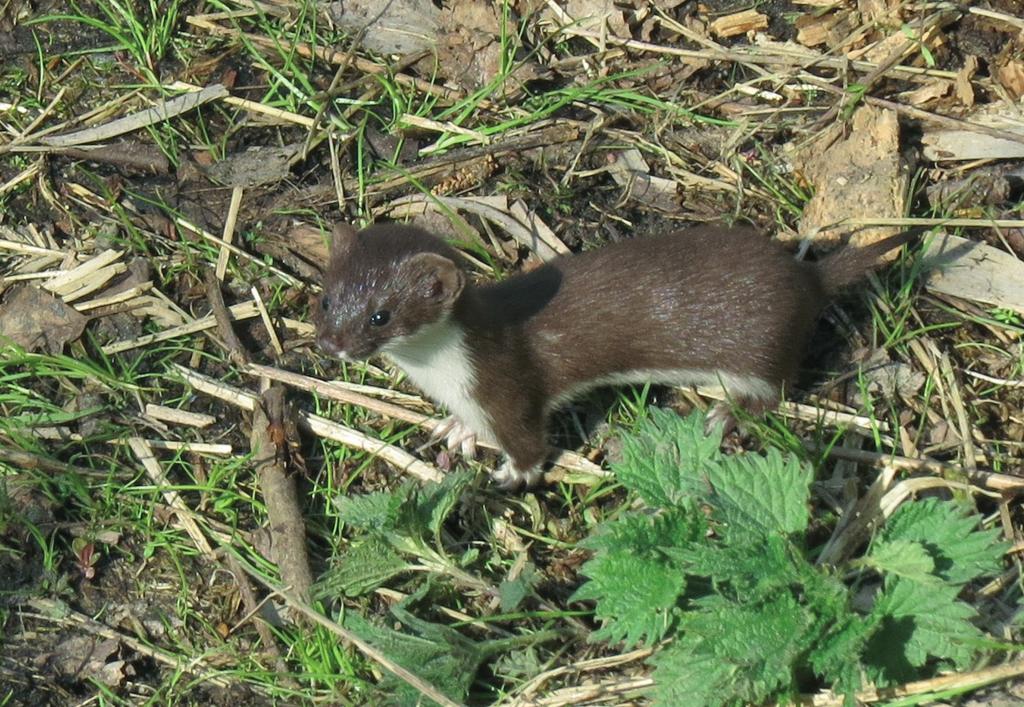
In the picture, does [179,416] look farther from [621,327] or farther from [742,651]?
[742,651]

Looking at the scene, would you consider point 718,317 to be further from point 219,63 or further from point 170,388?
point 219,63

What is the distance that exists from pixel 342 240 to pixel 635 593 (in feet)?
6.30

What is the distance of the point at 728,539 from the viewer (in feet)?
14.9

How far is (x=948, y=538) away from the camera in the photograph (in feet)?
15.1

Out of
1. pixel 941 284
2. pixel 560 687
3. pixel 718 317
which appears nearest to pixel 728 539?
pixel 560 687

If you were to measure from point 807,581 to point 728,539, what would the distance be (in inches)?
12.1

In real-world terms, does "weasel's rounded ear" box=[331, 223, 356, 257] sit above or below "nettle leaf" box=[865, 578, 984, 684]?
above

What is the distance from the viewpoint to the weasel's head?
16.8 ft

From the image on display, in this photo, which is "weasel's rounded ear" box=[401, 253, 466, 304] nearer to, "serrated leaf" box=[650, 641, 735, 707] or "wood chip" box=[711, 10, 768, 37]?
"serrated leaf" box=[650, 641, 735, 707]


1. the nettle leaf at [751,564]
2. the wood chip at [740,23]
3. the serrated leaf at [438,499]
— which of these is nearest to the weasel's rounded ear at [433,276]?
the serrated leaf at [438,499]

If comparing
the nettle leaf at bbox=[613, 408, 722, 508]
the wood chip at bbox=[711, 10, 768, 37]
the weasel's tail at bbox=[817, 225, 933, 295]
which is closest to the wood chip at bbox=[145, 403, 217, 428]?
the nettle leaf at bbox=[613, 408, 722, 508]

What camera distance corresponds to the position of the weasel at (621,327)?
18.0 ft

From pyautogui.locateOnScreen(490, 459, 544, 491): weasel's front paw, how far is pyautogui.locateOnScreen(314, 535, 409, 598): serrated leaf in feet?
2.38

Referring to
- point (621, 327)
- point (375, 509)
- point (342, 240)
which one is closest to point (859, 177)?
point (621, 327)
